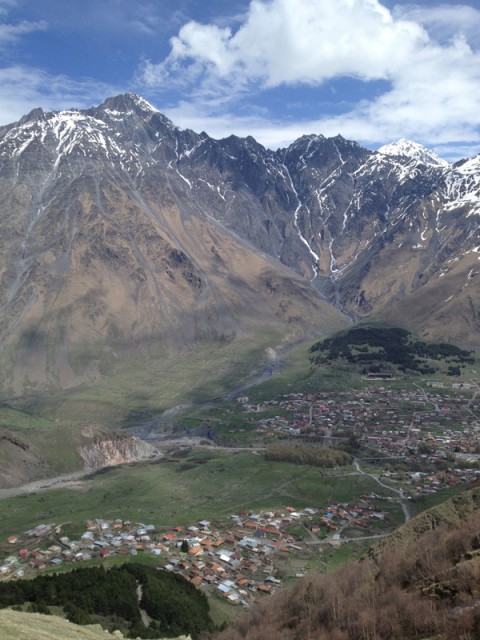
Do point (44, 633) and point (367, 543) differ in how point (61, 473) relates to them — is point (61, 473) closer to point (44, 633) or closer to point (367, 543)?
point (367, 543)

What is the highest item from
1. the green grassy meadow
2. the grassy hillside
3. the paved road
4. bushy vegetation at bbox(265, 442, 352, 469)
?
the grassy hillside

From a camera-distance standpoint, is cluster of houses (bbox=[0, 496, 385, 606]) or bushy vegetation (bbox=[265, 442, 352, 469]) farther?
bushy vegetation (bbox=[265, 442, 352, 469])

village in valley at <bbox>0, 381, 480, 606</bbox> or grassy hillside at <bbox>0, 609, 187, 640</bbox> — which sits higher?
grassy hillside at <bbox>0, 609, 187, 640</bbox>

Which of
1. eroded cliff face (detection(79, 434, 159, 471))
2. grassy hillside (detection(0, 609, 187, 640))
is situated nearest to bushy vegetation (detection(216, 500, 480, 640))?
grassy hillside (detection(0, 609, 187, 640))

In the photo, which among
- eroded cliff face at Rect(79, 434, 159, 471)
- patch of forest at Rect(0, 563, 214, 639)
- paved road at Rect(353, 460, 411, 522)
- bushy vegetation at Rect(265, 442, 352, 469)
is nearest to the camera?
patch of forest at Rect(0, 563, 214, 639)

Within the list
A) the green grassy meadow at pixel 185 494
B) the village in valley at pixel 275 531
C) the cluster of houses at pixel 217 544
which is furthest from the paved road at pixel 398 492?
the cluster of houses at pixel 217 544

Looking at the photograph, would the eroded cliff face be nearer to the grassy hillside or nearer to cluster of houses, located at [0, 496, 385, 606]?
cluster of houses, located at [0, 496, 385, 606]
